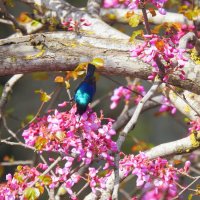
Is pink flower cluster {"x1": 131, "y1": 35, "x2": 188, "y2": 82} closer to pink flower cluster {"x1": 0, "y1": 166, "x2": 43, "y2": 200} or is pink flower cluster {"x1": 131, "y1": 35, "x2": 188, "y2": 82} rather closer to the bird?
the bird

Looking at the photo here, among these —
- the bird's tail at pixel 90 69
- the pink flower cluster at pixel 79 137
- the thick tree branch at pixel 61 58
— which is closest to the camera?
the bird's tail at pixel 90 69

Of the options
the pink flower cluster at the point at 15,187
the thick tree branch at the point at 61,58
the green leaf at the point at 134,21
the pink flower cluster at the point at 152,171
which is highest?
the green leaf at the point at 134,21

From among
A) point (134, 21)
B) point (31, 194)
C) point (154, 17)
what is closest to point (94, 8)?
point (154, 17)

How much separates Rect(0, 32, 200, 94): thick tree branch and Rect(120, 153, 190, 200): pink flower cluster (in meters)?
0.39

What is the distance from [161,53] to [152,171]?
0.57m

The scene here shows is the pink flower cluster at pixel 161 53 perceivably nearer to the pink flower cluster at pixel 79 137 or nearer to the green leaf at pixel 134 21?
the green leaf at pixel 134 21

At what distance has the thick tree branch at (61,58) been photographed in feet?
7.50

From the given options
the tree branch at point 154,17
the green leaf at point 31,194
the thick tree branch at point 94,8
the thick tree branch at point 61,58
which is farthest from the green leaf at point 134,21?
the tree branch at point 154,17

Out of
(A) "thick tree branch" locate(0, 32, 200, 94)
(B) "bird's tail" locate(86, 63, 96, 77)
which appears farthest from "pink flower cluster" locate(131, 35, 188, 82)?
(B) "bird's tail" locate(86, 63, 96, 77)

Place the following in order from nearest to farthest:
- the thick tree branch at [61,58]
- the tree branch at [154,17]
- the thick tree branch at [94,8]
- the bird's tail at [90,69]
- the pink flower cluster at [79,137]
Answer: the bird's tail at [90,69] → the pink flower cluster at [79,137] → the thick tree branch at [61,58] → the thick tree branch at [94,8] → the tree branch at [154,17]

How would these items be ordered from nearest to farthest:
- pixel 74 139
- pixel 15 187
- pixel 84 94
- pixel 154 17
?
pixel 84 94, pixel 74 139, pixel 15 187, pixel 154 17

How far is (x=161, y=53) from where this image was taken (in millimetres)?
2117

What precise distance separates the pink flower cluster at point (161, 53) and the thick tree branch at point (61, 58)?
0.31ft

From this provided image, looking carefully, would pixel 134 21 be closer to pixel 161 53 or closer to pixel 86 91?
pixel 161 53
